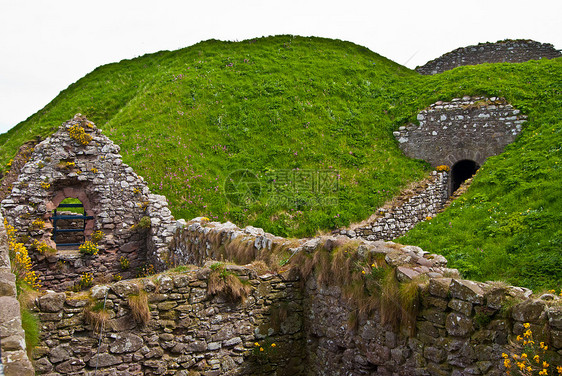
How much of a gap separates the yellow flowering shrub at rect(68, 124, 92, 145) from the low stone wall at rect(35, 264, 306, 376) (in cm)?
1044

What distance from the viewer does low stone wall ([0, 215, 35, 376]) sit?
4230 mm

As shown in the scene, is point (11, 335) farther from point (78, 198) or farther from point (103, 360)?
point (78, 198)

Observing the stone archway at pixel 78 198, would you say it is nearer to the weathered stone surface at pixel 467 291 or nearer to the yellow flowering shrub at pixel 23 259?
the yellow flowering shrub at pixel 23 259

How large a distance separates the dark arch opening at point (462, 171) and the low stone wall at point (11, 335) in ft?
65.2

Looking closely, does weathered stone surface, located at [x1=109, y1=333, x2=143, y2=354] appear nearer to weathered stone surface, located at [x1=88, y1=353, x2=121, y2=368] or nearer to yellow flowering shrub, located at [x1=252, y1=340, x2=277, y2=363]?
weathered stone surface, located at [x1=88, y1=353, x2=121, y2=368]

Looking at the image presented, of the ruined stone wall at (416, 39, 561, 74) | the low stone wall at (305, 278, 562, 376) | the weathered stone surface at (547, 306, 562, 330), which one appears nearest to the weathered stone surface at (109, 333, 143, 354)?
the low stone wall at (305, 278, 562, 376)

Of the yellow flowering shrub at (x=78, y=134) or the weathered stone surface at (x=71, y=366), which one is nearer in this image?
the weathered stone surface at (x=71, y=366)

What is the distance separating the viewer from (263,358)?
823 centimetres

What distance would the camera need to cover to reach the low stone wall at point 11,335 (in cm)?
423

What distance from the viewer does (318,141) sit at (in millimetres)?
21172

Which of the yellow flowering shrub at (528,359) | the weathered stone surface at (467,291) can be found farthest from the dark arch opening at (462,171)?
the yellow flowering shrub at (528,359)

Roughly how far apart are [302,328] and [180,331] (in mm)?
2514

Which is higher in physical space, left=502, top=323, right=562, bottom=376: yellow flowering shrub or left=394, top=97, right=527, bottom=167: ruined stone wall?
left=394, top=97, right=527, bottom=167: ruined stone wall

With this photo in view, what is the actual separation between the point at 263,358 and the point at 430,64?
94.2 ft
